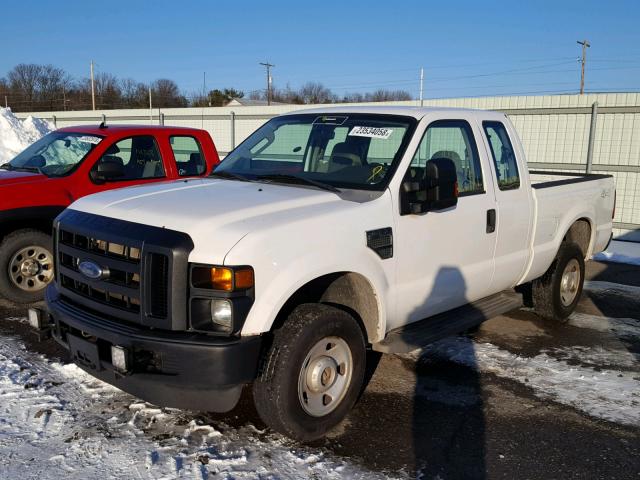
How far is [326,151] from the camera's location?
486 centimetres

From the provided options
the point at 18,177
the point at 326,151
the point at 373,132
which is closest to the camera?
the point at 373,132

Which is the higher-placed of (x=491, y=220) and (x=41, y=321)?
(x=491, y=220)

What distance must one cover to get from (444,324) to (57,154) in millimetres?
5199

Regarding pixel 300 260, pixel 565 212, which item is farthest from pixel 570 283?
pixel 300 260

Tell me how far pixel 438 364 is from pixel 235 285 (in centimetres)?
257

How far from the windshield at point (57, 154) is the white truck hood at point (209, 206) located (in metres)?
3.06

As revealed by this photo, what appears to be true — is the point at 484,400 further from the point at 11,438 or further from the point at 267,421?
the point at 11,438

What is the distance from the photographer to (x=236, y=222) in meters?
3.48

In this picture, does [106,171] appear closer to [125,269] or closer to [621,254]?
[125,269]

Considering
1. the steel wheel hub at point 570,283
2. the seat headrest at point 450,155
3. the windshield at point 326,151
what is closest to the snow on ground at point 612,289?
the steel wheel hub at point 570,283

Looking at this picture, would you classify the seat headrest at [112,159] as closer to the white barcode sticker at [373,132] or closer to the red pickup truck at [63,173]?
the red pickup truck at [63,173]

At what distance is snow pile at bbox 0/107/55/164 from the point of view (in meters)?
16.7

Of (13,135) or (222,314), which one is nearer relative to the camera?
(222,314)

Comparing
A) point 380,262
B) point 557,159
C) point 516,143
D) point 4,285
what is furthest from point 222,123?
point 380,262
